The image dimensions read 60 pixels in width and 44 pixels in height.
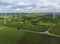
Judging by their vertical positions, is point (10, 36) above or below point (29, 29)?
below

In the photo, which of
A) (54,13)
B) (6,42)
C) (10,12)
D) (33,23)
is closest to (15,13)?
(10,12)

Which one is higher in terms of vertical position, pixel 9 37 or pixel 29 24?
pixel 29 24

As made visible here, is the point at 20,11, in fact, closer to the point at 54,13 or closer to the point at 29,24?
the point at 29,24

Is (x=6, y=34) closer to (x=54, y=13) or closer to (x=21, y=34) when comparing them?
(x=21, y=34)

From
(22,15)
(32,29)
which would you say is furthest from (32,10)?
(32,29)

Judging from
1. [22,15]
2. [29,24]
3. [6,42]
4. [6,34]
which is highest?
[22,15]

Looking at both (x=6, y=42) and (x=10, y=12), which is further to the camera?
(x=10, y=12)
